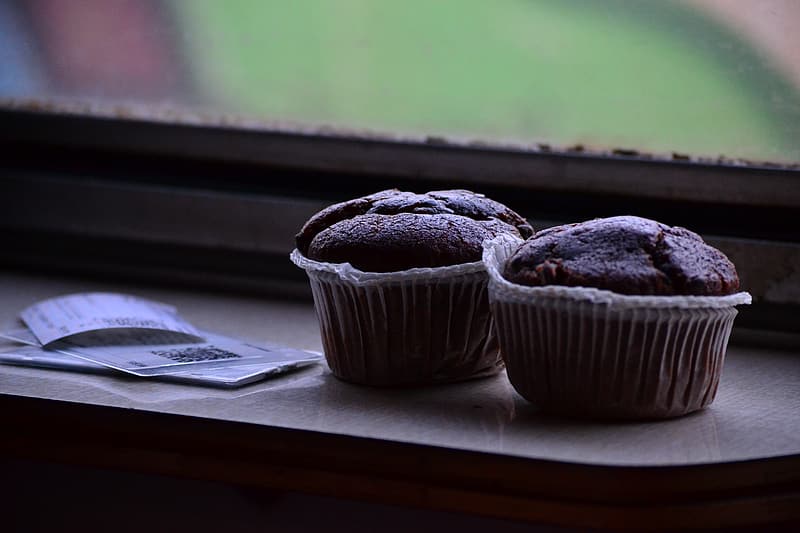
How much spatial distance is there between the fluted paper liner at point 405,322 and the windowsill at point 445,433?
2 centimetres

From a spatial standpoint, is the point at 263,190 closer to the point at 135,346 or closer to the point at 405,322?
the point at 135,346

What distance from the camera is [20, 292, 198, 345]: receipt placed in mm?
1084

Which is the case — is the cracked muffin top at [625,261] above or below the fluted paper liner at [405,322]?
above

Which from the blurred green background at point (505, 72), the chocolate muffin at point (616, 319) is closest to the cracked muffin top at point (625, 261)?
the chocolate muffin at point (616, 319)

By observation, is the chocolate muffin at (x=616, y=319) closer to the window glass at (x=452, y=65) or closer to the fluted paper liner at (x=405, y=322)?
the fluted paper liner at (x=405, y=322)

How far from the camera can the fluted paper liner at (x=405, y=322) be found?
89 cm

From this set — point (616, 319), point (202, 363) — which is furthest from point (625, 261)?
point (202, 363)

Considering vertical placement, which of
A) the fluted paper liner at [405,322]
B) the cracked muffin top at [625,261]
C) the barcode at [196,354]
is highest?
the cracked muffin top at [625,261]

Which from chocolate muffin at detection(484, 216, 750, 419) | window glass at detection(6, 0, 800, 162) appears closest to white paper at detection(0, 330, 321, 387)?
chocolate muffin at detection(484, 216, 750, 419)

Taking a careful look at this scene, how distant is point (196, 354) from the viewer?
1034 millimetres

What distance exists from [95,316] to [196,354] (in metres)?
0.16

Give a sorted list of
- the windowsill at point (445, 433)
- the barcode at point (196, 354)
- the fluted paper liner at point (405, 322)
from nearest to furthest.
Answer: the windowsill at point (445, 433), the fluted paper liner at point (405, 322), the barcode at point (196, 354)

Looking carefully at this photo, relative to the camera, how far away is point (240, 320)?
125cm

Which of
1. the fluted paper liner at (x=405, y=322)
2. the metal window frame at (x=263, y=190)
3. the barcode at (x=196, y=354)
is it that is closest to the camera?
the fluted paper liner at (x=405, y=322)
